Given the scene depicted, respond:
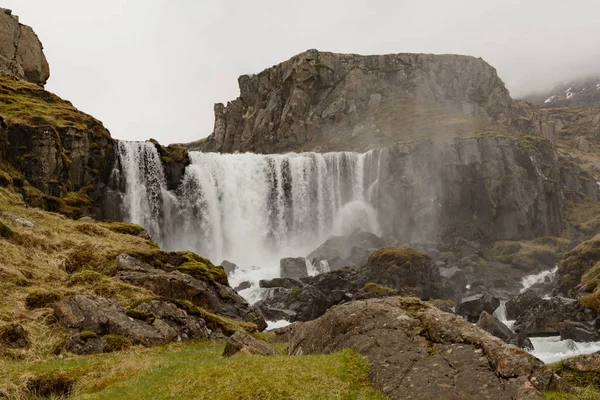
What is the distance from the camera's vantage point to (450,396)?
10.6 m

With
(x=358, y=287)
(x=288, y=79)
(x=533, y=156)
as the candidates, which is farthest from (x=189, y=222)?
(x=288, y=79)

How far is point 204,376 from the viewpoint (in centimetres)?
1228

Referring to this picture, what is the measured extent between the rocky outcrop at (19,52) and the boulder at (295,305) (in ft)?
187

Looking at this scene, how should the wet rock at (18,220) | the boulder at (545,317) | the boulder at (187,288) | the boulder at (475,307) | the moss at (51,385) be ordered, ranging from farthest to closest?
the boulder at (475,307), the boulder at (545,317), the wet rock at (18,220), the boulder at (187,288), the moss at (51,385)

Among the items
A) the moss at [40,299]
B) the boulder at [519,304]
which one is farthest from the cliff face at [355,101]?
the moss at [40,299]

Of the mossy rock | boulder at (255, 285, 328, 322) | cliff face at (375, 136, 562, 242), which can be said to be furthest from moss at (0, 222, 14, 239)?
cliff face at (375, 136, 562, 242)

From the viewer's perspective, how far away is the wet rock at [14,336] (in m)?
16.4

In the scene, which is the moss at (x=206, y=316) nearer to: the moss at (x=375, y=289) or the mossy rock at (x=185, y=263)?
the mossy rock at (x=185, y=263)

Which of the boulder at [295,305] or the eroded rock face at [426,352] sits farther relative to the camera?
the boulder at [295,305]

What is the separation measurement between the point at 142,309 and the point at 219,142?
156783mm

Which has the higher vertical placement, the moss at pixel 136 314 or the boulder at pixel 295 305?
the moss at pixel 136 314

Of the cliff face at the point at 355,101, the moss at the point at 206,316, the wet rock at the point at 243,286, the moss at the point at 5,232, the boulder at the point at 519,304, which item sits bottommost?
the boulder at the point at 519,304

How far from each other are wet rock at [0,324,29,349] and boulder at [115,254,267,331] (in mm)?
8570

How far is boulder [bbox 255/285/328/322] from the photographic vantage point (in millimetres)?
46103
